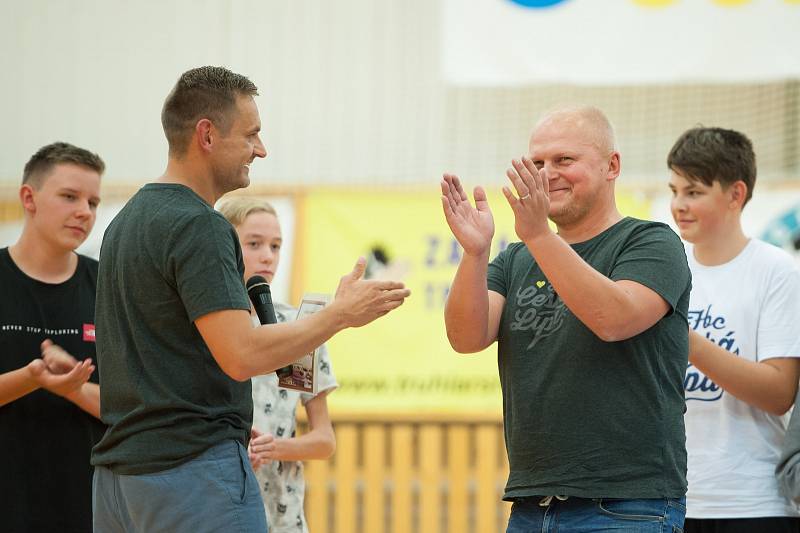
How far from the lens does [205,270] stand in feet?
7.22

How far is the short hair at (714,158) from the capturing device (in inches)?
125

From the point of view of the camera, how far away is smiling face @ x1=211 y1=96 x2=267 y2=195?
2.42 meters

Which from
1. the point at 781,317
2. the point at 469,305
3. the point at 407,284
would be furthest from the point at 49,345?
the point at 407,284

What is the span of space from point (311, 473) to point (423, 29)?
316 cm

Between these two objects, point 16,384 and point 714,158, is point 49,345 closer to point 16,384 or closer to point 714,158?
point 16,384

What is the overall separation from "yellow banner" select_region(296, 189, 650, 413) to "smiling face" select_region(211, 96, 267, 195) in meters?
3.71

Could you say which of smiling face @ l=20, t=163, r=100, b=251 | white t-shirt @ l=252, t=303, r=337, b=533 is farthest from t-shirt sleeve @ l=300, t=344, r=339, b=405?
smiling face @ l=20, t=163, r=100, b=251

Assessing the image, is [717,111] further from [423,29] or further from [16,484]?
[16,484]

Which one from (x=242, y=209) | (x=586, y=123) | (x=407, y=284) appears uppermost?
(x=586, y=123)

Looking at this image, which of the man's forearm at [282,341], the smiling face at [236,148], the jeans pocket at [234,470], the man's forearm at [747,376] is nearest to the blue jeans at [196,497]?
the jeans pocket at [234,470]

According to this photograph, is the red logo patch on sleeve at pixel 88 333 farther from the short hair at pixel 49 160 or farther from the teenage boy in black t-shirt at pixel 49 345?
the short hair at pixel 49 160

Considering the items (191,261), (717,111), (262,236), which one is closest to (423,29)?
(717,111)

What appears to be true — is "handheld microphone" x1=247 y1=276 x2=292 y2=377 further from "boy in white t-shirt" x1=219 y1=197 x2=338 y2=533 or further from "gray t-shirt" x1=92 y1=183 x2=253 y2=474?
"boy in white t-shirt" x1=219 y1=197 x2=338 y2=533

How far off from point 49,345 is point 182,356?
91 centimetres
